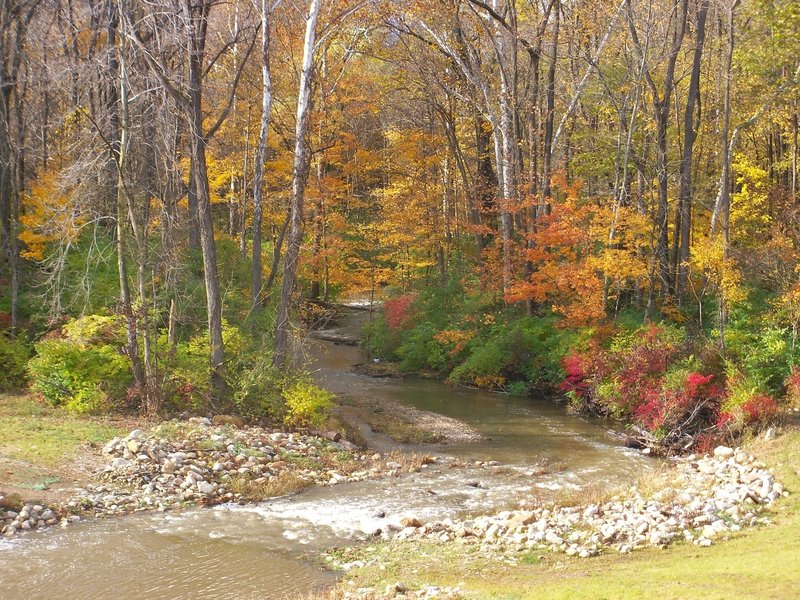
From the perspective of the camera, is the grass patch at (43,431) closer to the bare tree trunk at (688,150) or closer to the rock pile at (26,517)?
the rock pile at (26,517)

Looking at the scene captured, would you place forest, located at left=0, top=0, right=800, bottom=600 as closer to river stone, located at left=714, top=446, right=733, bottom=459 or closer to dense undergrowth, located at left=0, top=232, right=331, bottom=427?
dense undergrowth, located at left=0, top=232, right=331, bottom=427

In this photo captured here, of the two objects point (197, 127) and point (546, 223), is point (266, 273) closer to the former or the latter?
point (546, 223)

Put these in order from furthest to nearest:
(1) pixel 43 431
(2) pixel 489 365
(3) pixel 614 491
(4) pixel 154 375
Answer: (2) pixel 489 365 < (4) pixel 154 375 < (1) pixel 43 431 < (3) pixel 614 491

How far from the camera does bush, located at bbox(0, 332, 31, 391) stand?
15492 millimetres

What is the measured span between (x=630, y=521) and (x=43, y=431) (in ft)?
32.0

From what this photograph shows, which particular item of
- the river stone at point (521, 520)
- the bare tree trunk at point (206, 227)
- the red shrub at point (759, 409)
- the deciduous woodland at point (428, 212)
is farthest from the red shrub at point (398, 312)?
the river stone at point (521, 520)

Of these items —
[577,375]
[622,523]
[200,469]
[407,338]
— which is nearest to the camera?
[622,523]

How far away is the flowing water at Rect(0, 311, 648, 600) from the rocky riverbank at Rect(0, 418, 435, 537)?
330mm

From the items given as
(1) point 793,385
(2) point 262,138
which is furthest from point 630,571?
(2) point 262,138

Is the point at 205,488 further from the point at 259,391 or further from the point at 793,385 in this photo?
the point at 793,385

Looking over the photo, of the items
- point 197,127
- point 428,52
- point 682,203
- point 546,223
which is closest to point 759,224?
point 682,203

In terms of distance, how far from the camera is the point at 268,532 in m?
9.25

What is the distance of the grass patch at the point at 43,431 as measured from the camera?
1104cm

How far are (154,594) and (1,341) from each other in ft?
35.2
